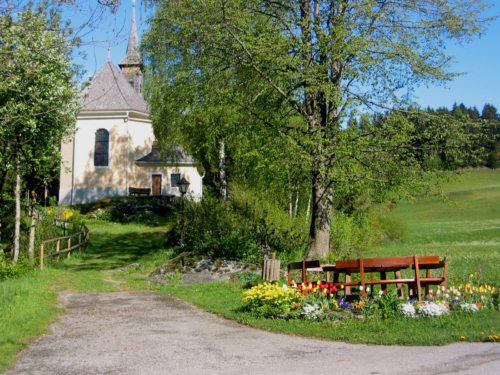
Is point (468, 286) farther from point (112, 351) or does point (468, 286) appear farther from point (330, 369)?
point (112, 351)

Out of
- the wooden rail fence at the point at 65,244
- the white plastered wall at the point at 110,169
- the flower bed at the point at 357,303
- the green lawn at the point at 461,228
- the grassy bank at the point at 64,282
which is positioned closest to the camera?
the grassy bank at the point at 64,282

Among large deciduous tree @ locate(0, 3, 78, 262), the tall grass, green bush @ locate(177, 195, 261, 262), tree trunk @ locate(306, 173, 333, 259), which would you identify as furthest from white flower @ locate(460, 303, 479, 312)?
large deciduous tree @ locate(0, 3, 78, 262)

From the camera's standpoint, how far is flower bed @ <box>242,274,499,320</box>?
10.3 metres

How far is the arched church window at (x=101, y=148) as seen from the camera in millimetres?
47250

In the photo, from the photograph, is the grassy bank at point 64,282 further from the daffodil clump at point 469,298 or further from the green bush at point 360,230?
the daffodil clump at point 469,298

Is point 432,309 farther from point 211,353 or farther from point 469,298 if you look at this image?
point 211,353

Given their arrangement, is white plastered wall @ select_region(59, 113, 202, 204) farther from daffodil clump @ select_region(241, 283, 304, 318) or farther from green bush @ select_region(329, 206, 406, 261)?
daffodil clump @ select_region(241, 283, 304, 318)

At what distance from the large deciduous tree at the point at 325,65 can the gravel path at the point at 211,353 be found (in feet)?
22.1

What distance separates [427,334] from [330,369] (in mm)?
2382

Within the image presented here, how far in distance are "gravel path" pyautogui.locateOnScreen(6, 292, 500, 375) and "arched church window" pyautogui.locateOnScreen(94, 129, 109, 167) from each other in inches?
1471

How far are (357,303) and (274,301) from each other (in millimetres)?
1504

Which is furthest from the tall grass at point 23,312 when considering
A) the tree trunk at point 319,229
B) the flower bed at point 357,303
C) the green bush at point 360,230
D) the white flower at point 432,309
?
the green bush at point 360,230

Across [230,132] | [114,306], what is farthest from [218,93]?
[114,306]

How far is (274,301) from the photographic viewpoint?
1081cm
